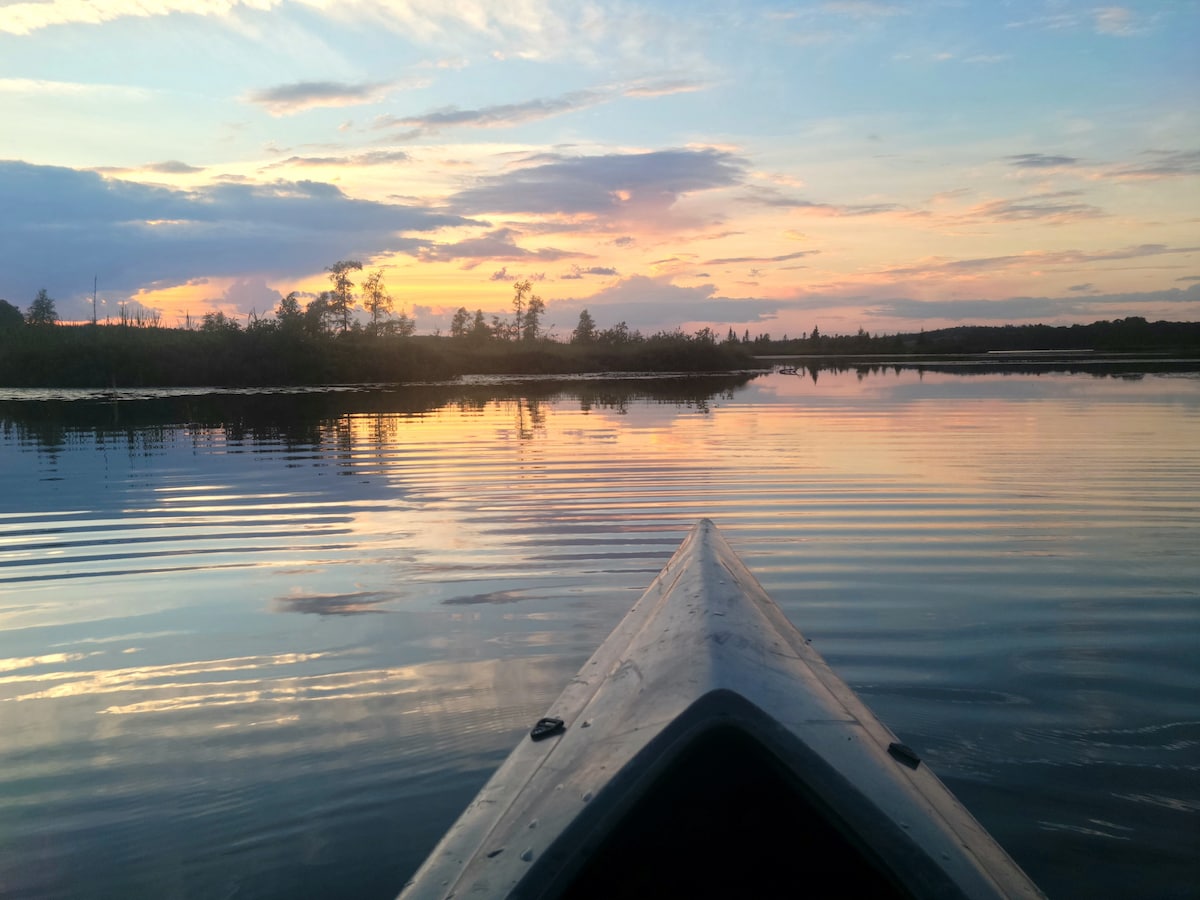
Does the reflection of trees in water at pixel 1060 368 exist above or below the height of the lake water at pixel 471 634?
above

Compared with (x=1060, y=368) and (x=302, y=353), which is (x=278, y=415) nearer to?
(x=302, y=353)

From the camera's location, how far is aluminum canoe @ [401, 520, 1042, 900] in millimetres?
2008

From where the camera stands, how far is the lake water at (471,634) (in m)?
3.45

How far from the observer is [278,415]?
85.1ft

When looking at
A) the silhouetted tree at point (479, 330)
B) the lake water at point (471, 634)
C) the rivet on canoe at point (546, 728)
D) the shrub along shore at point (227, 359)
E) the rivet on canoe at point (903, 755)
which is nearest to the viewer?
the rivet on canoe at point (903, 755)

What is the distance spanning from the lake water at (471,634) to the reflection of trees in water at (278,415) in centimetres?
349

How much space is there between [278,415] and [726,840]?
25.8m

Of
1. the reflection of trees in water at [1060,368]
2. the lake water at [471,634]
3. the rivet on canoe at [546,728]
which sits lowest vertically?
the lake water at [471,634]

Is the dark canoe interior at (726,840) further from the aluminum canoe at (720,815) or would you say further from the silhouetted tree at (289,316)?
the silhouetted tree at (289,316)

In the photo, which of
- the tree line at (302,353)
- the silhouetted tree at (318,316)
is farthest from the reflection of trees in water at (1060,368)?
the silhouetted tree at (318,316)

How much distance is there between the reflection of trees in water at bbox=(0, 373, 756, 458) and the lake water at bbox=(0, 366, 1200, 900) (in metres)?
3.49

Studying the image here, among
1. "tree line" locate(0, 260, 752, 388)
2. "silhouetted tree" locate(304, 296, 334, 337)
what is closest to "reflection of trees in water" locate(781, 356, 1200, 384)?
"tree line" locate(0, 260, 752, 388)

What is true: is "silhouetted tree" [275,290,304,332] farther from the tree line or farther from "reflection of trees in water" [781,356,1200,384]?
"reflection of trees in water" [781,356,1200,384]

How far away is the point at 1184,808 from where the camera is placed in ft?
11.6
